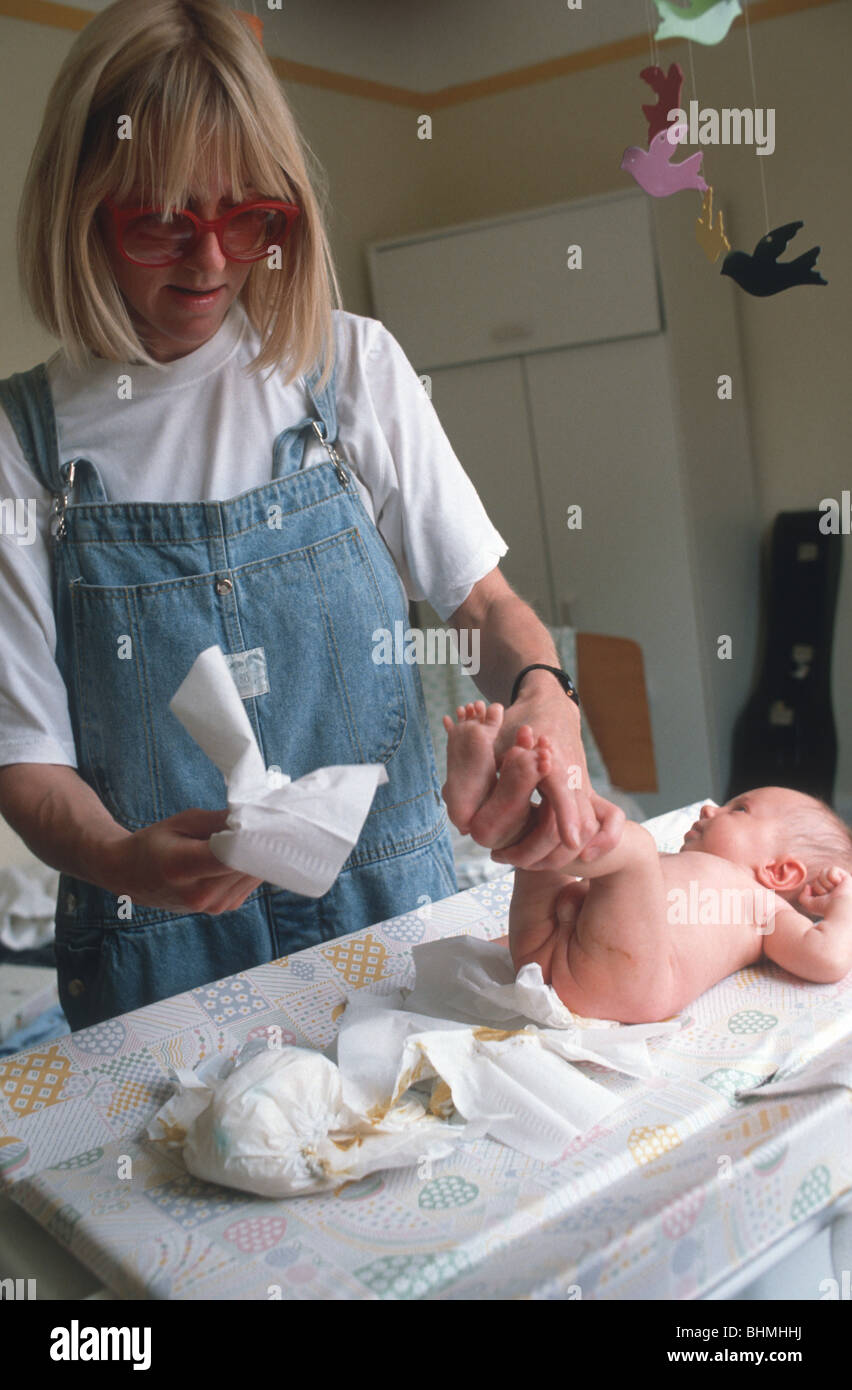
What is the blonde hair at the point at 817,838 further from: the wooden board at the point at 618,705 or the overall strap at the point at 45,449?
the wooden board at the point at 618,705

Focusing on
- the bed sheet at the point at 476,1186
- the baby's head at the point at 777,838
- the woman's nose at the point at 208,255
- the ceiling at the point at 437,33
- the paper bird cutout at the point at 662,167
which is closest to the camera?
the bed sheet at the point at 476,1186

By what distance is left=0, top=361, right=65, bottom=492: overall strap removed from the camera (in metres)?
1.22

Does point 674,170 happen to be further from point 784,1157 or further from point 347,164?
point 347,164

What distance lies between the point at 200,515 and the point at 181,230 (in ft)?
0.89

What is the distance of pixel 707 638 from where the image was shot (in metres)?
3.57

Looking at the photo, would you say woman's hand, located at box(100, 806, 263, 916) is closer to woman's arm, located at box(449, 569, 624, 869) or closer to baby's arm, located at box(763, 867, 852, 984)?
woman's arm, located at box(449, 569, 624, 869)

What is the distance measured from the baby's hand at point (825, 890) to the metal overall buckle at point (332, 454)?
27.0 inches

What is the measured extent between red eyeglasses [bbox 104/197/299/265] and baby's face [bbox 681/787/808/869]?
0.83m

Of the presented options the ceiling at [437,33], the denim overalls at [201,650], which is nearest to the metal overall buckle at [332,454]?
the denim overalls at [201,650]

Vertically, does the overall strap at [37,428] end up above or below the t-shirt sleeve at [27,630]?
above

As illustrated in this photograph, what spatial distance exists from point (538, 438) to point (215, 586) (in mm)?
2601

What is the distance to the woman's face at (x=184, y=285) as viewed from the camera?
1.11 metres
